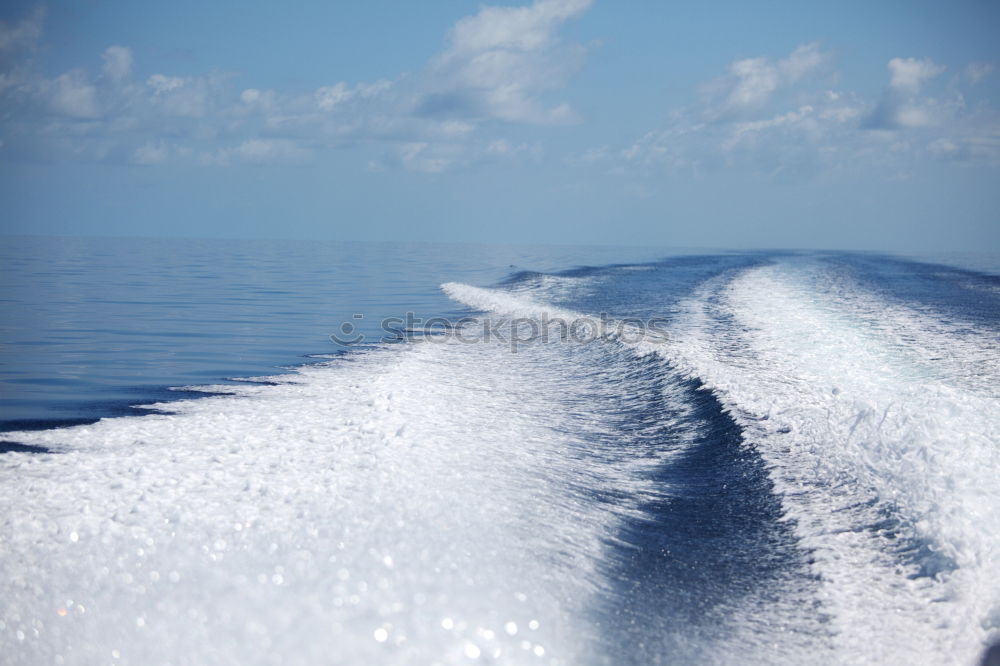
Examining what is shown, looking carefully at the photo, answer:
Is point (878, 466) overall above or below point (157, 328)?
below

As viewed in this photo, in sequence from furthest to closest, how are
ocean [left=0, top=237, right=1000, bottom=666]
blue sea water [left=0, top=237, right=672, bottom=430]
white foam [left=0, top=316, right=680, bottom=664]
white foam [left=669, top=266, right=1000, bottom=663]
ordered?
blue sea water [left=0, top=237, right=672, bottom=430] → white foam [left=669, top=266, right=1000, bottom=663] → ocean [left=0, top=237, right=1000, bottom=666] → white foam [left=0, top=316, right=680, bottom=664]

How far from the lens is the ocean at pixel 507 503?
10.4 feet

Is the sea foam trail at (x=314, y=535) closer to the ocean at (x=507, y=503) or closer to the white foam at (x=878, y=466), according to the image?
the ocean at (x=507, y=503)

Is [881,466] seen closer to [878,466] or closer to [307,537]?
[878,466]

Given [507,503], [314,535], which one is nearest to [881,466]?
[507,503]

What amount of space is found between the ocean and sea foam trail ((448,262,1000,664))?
20 millimetres

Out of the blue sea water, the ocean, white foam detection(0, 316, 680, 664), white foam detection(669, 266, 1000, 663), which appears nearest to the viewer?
white foam detection(0, 316, 680, 664)

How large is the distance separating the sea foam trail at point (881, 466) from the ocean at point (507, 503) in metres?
0.02

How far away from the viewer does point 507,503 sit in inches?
179

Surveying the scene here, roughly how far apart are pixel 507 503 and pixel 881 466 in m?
2.50

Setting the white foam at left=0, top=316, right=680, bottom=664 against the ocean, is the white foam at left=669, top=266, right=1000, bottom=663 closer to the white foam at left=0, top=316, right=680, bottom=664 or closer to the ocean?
the ocean

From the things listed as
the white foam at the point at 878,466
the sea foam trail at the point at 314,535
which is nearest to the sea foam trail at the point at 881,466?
the white foam at the point at 878,466

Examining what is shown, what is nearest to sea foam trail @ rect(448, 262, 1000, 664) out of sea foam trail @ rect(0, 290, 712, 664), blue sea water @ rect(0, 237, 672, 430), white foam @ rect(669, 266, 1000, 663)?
white foam @ rect(669, 266, 1000, 663)

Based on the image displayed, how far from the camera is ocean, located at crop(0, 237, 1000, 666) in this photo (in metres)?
3.16
